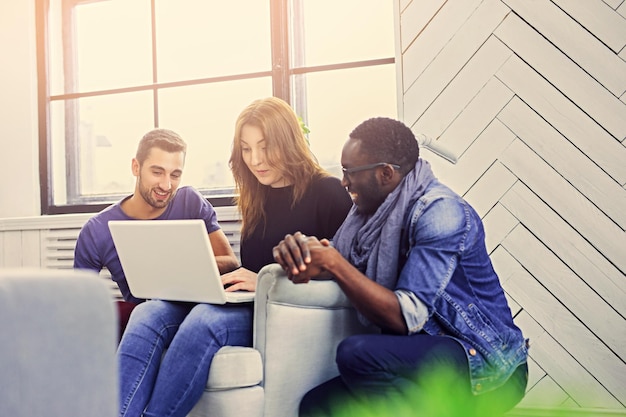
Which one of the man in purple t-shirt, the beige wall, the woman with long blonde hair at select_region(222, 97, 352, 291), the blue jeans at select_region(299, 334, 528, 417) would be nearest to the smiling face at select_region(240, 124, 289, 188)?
the woman with long blonde hair at select_region(222, 97, 352, 291)

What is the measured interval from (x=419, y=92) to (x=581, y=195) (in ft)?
2.39

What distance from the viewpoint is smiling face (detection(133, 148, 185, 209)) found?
9.32 feet

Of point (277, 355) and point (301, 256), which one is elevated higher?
point (301, 256)

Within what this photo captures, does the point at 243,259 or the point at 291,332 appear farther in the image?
the point at 243,259

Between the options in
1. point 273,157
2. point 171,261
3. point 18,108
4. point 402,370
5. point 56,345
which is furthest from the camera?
point 18,108

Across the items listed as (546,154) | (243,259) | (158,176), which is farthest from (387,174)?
(158,176)

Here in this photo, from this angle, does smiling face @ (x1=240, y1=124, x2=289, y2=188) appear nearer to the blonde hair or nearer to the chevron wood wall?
the blonde hair

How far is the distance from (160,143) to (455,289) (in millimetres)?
1477

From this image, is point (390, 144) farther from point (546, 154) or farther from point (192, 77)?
point (192, 77)

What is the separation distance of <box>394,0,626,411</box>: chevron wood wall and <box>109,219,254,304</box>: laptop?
117 centimetres

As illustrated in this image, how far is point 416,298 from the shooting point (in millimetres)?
1790

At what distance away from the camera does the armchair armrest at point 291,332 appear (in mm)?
1955

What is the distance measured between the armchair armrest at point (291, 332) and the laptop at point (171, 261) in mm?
144

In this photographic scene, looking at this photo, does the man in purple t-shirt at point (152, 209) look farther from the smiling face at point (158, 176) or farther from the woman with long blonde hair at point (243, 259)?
the woman with long blonde hair at point (243, 259)
